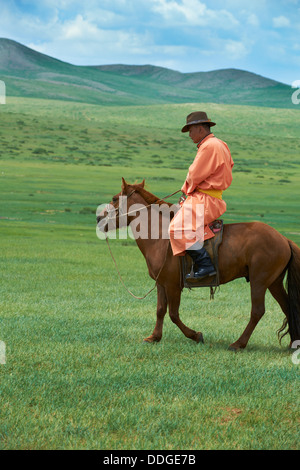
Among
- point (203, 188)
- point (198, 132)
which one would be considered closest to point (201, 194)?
point (203, 188)

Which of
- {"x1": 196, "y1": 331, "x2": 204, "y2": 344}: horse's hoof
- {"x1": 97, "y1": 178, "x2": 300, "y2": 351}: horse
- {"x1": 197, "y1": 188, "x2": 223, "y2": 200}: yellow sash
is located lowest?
{"x1": 196, "y1": 331, "x2": 204, "y2": 344}: horse's hoof

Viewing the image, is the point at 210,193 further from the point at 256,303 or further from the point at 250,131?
the point at 250,131

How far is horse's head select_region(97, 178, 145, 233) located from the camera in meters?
7.92

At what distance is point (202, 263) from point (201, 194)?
2.72 ft

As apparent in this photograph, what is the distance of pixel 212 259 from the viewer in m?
7.57

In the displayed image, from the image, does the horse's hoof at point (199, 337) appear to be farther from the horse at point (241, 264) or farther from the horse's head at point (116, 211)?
the horse's head at point (116, 211)

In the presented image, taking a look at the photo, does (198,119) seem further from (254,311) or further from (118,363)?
(118,363)

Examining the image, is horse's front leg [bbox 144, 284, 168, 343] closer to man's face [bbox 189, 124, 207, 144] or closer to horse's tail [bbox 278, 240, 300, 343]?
horse's tail [bbox 278, 240, 300, 343]

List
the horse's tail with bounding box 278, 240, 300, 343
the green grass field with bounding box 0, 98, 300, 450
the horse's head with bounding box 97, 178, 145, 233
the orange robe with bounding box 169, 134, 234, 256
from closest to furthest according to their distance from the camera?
the green grass field with bounding box 0, 98, 300, 450 < the orange robe with bounding box 169, 134, 234, 256 < the horse's tail with bounding box 278, 240, 300, 343 < the horse's head with bounding box 97, 178, 145, 233

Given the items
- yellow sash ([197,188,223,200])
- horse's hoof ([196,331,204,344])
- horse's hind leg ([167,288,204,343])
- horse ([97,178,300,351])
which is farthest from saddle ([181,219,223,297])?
horse's hoof ([196,331,204,344])

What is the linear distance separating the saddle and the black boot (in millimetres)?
67

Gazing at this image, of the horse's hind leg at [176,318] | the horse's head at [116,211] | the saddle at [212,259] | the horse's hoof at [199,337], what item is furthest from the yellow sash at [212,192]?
the horse's hoof at [199,337]
